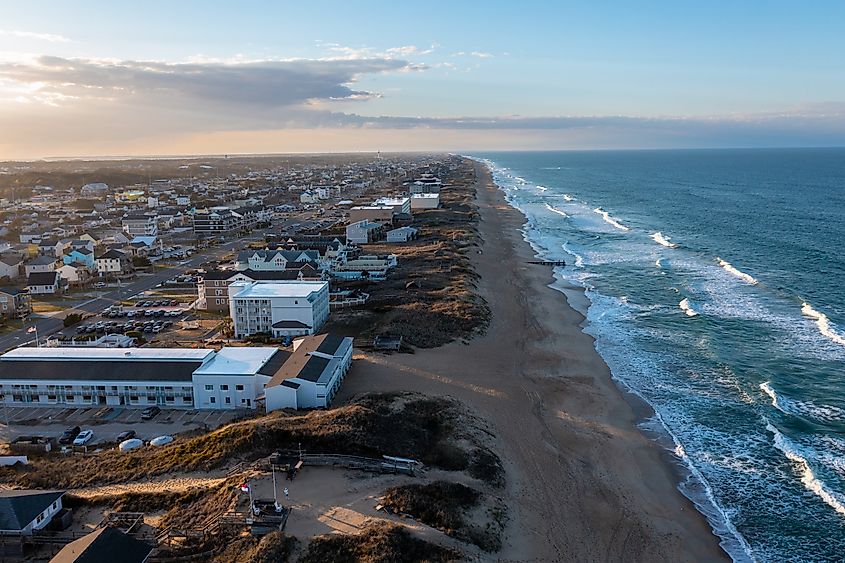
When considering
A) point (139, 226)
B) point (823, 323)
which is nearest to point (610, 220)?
point (823, 323)

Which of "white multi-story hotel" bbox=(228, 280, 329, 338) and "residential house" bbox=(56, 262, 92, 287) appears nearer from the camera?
"white multi-story hotel" bbox=(228, 280, 329, 338)

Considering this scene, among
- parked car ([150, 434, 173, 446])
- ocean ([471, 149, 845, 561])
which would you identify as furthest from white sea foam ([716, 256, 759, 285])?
parked car ([150, 434, 173, 446])

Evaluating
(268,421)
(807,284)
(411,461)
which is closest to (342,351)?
(268,421)

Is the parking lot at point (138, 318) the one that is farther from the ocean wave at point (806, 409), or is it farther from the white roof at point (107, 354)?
the ocean wave at point (806, 409)

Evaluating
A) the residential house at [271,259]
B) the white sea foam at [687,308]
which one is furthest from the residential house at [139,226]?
the white sea foam at [687,308]

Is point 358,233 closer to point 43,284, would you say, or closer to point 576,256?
point 576,256

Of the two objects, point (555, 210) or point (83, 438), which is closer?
point (83, 438)

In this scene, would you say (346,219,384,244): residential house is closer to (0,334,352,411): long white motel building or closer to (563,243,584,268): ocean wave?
(563,243,584,268): ocean wave
